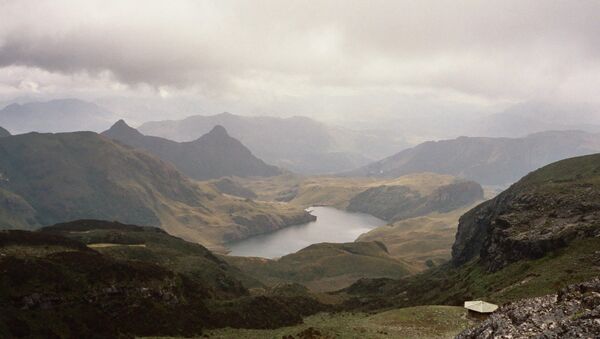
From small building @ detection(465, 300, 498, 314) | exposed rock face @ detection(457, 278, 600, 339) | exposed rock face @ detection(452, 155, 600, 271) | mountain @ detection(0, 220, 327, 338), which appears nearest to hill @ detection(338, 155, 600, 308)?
exposed rock face @ detection(452, 155, 600, 271)

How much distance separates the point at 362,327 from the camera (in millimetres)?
63469

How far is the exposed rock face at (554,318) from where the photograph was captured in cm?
2719

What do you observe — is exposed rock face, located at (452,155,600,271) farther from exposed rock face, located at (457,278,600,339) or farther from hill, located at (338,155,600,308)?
exposed rock face, located at (457,278,600,339)

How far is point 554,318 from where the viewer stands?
33250mm

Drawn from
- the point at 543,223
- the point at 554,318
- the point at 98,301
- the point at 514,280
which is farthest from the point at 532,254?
the point at 98,301

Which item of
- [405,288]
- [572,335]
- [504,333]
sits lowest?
[405,288]

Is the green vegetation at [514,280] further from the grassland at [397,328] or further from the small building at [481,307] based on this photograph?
the grassland at [397,328]

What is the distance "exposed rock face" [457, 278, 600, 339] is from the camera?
27188mm

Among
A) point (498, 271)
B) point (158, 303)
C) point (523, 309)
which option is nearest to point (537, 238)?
point (498, 271)

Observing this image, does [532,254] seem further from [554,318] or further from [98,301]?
[98,301]

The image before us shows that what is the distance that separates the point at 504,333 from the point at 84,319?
5614 cm

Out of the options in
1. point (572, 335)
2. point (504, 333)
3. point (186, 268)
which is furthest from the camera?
point (186, 268)

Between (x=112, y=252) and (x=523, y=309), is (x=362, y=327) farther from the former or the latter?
(x=112, y=252)

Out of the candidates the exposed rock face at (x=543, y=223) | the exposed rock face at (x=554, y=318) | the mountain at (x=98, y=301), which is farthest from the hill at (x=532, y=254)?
the mountain at (x=98, y=301)
